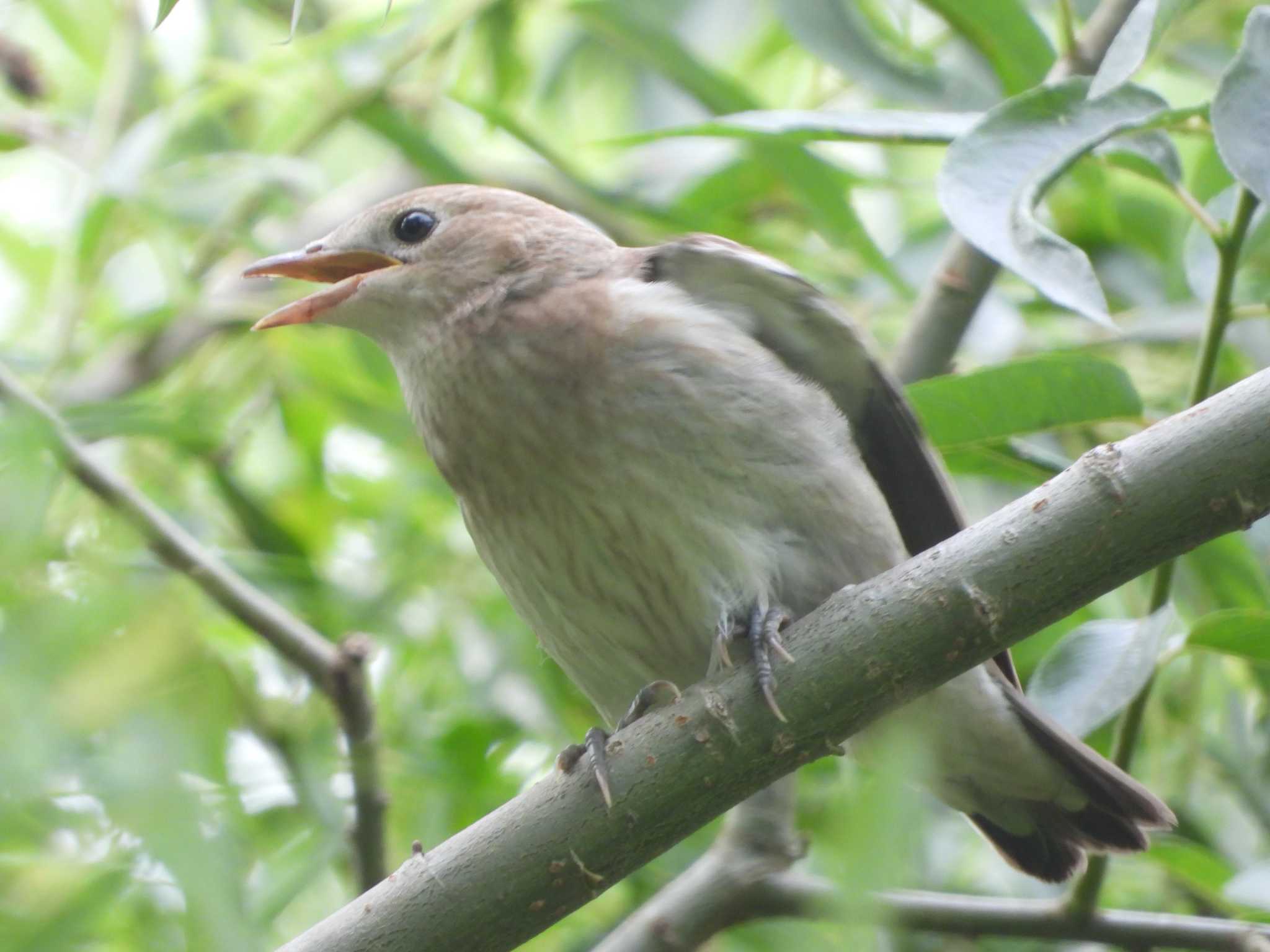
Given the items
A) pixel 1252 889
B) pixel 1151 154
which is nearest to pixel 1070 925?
pixel 1252 889

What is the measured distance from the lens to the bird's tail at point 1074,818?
9.34ft

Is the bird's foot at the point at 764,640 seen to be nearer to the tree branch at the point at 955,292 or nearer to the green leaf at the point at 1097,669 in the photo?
the green leaf at the point at 1097,669

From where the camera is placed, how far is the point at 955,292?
3076mm

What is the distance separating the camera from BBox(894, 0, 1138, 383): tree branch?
301 centimetres

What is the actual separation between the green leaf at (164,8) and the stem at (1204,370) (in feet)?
5.73

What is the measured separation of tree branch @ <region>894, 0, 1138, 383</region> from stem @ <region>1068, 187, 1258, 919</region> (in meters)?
0.61

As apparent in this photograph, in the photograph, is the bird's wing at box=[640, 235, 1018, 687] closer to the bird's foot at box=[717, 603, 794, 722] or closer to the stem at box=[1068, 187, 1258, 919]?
the stem at box=[1068, 187, 1258, 919]

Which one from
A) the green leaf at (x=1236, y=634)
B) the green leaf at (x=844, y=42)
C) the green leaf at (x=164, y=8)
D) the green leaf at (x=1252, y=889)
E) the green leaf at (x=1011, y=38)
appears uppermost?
the green leaf at (x=844, y=42)

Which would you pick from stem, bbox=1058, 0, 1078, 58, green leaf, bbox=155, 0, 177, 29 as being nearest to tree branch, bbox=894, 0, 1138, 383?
stem, bbox=1058, 0, 1078, 58

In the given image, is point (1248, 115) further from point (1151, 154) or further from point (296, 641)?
point (296, 641)

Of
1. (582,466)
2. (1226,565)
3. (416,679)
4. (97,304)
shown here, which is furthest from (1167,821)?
(97,304)

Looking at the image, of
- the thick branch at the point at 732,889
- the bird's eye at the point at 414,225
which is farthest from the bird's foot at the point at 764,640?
the bird's eye at the point at 414,225

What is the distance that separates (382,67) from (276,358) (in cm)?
76

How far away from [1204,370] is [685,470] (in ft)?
2.85
